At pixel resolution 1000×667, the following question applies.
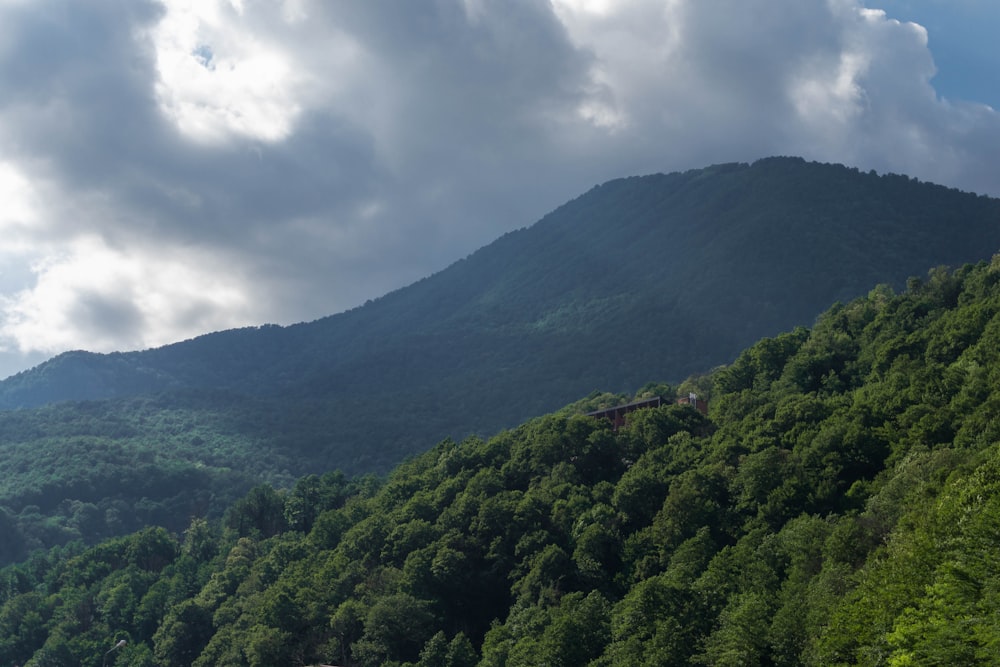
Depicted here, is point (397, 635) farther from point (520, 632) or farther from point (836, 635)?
Answer: point (836, 635)

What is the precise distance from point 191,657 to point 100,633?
1372cm

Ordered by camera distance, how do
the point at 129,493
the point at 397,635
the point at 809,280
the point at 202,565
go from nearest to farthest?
1. the point at 397,635
2. the point at 202,565
3. the point at 129,493
4. the point at 809,280

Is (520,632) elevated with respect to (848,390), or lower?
lower

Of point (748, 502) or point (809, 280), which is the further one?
point (809, 280)

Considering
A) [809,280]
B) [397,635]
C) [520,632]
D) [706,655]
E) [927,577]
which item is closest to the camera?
[927,577]

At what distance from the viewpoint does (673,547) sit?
227 feet

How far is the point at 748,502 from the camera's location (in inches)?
2726

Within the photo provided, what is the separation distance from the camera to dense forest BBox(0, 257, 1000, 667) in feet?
153

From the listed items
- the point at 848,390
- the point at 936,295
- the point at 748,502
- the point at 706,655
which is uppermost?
the point at 936,295

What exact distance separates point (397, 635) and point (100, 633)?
4220cm

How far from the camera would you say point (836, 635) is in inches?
1704

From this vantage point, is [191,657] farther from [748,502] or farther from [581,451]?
[748,502]

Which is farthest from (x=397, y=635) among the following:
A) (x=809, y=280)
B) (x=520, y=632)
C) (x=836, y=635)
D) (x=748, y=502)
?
(x=809, y=280)

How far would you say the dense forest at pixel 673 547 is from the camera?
46500 mm
